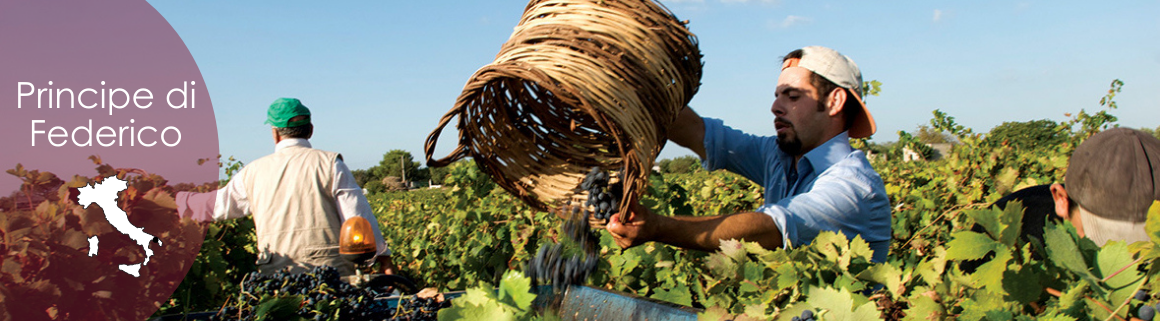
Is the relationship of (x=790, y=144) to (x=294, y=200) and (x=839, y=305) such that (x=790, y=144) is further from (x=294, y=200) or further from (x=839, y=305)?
(x=294, y=200)

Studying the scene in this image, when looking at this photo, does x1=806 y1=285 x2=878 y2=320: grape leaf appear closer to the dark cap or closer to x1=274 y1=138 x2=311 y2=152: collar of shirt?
the dark cap

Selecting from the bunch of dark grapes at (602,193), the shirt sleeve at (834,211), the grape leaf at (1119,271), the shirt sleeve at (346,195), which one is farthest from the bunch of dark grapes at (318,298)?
the grape leaf at (1119,271)

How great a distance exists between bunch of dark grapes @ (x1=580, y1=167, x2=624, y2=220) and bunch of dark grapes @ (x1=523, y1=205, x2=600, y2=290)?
67mm

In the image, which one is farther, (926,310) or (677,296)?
(677,296)

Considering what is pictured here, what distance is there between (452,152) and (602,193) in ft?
1.52

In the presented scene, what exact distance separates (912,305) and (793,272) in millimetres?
193

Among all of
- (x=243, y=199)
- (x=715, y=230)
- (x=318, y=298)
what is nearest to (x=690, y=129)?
(x=715, y=230)

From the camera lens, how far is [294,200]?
9.64ft

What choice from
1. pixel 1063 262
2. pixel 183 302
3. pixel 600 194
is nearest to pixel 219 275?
pixel 183 302

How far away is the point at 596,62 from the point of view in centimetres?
142

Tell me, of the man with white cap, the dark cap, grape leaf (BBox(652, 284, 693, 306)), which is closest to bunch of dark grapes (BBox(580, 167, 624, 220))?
grape leaf (BBox(652, 284, 693, 306))

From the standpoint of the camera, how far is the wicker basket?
138 cm

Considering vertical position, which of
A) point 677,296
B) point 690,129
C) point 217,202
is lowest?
point 677,296

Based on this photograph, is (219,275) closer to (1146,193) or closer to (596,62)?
(596,62)
